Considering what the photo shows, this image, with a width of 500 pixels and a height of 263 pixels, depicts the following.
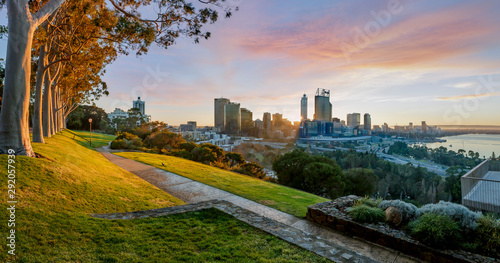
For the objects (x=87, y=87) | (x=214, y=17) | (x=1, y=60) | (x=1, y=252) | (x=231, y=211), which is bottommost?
(x=231, y=211)

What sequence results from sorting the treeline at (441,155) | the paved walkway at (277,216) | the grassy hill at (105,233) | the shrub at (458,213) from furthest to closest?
the treeline at (441,155) < the shrub at (458,213) < the paved walkway at (277,216) < the grassy hill at (105,233)

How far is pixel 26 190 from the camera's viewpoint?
14.7ft

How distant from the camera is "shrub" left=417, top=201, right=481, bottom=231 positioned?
4.65m

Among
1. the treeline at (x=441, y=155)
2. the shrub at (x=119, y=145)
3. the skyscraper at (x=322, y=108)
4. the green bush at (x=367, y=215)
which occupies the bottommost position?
the treeline at (x=441, y=155)

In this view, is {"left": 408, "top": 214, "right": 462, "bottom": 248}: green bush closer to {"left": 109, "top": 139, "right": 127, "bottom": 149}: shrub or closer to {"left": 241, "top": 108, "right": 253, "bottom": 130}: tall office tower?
{"left": 109, "top": 139, "right": 127, "bottom": 149}: shrub

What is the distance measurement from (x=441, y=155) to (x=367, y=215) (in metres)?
52.8

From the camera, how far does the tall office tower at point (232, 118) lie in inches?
3745

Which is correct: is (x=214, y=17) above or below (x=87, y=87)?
above

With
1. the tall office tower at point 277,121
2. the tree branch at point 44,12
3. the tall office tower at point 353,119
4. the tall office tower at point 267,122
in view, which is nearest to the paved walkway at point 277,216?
the tree branch at point 44,12

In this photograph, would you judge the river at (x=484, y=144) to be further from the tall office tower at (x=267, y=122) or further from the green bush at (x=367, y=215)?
the tall office tower at (x=267, y=122)

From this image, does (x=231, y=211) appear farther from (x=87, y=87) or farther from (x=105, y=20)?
(x=87, y=87)

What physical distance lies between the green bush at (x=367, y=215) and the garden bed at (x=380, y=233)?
0.12 metres

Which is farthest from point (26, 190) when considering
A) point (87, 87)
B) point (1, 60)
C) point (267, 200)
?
→ point (1, 60)

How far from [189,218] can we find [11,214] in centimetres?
281
